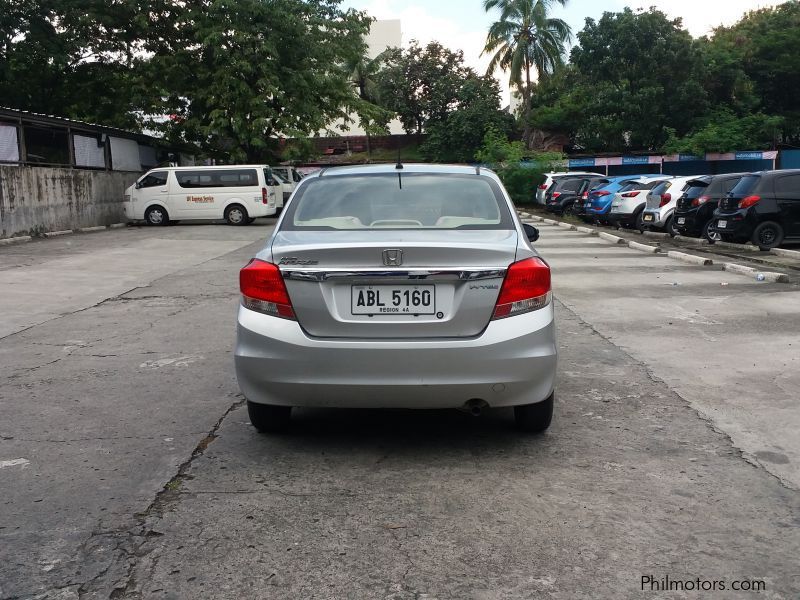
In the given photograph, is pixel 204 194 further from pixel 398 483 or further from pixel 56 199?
pixel 398 483

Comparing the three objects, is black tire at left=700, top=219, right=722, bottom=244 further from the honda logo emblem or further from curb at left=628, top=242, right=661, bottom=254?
the honda logo emblem

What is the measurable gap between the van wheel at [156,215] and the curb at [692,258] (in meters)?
17.0

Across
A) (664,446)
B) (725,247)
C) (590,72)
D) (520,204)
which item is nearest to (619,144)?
(590,72)

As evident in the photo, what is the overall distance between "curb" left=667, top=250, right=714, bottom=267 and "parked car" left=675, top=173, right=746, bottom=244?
7.89 feet

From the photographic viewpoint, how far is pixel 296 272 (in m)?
3.98

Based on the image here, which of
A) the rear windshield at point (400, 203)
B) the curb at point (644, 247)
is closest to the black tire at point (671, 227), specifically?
the curb at point (644, 247)

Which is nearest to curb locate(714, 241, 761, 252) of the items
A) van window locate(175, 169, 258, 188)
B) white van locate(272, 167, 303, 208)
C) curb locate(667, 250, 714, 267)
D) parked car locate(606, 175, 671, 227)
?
curb locate(667, 250, 714, 267)

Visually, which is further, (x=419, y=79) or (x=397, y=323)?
(x=419, y=79)

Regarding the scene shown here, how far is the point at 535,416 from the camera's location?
443 centimetres

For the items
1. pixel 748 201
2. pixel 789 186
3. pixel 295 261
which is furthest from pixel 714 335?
pixel 789 186

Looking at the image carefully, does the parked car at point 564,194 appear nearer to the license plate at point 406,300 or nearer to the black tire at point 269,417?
the black tire at point 269,417

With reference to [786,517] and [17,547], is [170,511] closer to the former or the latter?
[17,547]

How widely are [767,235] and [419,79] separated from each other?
44112 millimetres

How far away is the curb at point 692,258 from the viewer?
1334cm
